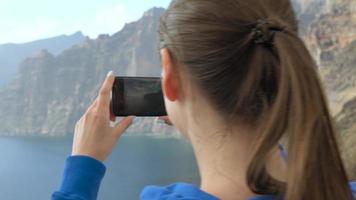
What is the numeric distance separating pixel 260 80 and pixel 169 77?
154 mm

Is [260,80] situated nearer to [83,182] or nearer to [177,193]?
[177,193]

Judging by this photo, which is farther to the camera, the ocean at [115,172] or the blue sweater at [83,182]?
the ocean at [115,172]

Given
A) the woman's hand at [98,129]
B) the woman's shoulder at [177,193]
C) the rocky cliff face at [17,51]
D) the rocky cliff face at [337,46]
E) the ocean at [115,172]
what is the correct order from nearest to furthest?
1. the woman's shoulder at [177,193]
2. the woman's hand at [98,129]
3. the ocean at [115,172]
4. the rocky cliff face at [337,46]
5. the rocky cliff face at [17,51]

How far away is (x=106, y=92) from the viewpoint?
1.15 meters

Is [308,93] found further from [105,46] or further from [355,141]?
[105,46]

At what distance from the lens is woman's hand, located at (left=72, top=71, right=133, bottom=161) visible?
1.10 metres

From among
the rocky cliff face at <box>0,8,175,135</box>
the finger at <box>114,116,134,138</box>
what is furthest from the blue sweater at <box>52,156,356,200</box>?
the rocky cliff face at <box>0,8,175,135</box>

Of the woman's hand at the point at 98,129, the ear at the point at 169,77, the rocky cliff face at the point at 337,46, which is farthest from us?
the rocky cliff face at the point at 337,46

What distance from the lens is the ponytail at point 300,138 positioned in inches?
33.8

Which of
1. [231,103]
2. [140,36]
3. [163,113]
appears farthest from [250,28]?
[140,36]

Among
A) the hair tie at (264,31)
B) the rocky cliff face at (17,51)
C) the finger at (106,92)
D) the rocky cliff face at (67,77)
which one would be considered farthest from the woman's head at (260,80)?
the rocky cliff face at (17,51)

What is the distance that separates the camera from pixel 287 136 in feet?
2.91

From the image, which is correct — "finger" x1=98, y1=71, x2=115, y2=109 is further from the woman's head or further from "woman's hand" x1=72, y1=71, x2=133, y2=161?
the woman's head

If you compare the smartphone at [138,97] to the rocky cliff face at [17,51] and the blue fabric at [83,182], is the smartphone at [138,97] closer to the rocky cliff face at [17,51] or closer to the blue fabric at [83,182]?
the blue fabric at [83,182]
